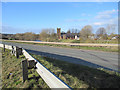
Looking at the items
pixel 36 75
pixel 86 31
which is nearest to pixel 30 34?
pixel 86 31

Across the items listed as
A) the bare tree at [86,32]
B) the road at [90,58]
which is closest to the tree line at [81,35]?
the bare tree at [86,32]

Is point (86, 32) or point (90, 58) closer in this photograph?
point (90, 58)

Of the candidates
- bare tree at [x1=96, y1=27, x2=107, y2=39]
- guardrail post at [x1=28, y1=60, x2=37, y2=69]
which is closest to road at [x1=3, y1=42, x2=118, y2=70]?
guardrail post at [x1=28, y1=60, x2=37, y2=69]

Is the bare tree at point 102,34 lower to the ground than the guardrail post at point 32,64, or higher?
higher

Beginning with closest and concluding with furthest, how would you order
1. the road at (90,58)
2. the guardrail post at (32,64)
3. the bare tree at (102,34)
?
1. the guardrail post at (32,64)
2. the road at (90,58)
3. the bare tree at (102,34)

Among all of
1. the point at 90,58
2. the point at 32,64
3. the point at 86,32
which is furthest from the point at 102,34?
the point at 32,64

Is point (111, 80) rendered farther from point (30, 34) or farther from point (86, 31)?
point (30, 34)

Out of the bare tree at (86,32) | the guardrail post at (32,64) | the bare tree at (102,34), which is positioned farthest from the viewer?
the bare tree at (86,32)

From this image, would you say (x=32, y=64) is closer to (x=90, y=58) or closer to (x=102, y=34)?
(x=90, y=58)

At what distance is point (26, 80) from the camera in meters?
3.51

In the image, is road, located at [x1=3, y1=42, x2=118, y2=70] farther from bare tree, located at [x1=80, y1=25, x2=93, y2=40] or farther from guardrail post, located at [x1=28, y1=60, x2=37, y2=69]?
bare tree, located at [x1=80, y1=25, x2=93, y2=40]

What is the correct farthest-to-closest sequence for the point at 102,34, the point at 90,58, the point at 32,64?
the point at 102,34
the point at 90,58
the point at 32,64

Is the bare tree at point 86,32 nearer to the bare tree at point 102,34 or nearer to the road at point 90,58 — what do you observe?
the bare tree at point 102,34

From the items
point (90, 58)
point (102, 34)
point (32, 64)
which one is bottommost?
point (90, 58)
